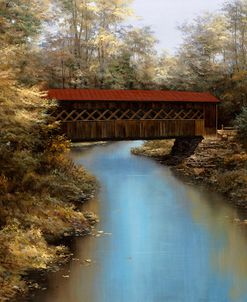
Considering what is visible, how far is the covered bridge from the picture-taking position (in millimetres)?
26031

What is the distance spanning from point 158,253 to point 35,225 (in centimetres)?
420

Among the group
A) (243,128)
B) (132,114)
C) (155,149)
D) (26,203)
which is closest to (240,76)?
(243,128)

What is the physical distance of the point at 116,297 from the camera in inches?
400

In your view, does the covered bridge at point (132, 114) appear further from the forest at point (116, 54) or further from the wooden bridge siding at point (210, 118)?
the forest at point (116, 54)

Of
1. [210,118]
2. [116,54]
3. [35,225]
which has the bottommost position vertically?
[35,225]

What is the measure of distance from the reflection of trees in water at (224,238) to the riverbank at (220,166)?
3.74 feet

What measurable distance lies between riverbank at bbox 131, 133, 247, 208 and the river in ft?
3.41

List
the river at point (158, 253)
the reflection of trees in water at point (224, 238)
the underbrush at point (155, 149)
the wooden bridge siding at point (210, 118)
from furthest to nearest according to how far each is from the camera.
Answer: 1. the underbrush at point (155, 149)
2. the wooden bridge siding at point (210, 118)
3. the reflection of trees in water at point (224, 238)
4. the river at point (158, 253)

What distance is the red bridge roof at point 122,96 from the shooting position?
84.2ft

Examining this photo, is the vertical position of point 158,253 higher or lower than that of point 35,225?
lower


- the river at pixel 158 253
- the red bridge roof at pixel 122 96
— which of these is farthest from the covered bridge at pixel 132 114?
the river at pixel 158 253

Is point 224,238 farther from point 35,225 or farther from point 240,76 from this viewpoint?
point 240,76

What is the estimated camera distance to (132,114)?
28094 millimetres

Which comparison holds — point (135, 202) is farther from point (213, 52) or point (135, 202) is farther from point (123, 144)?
point (123, 144)
